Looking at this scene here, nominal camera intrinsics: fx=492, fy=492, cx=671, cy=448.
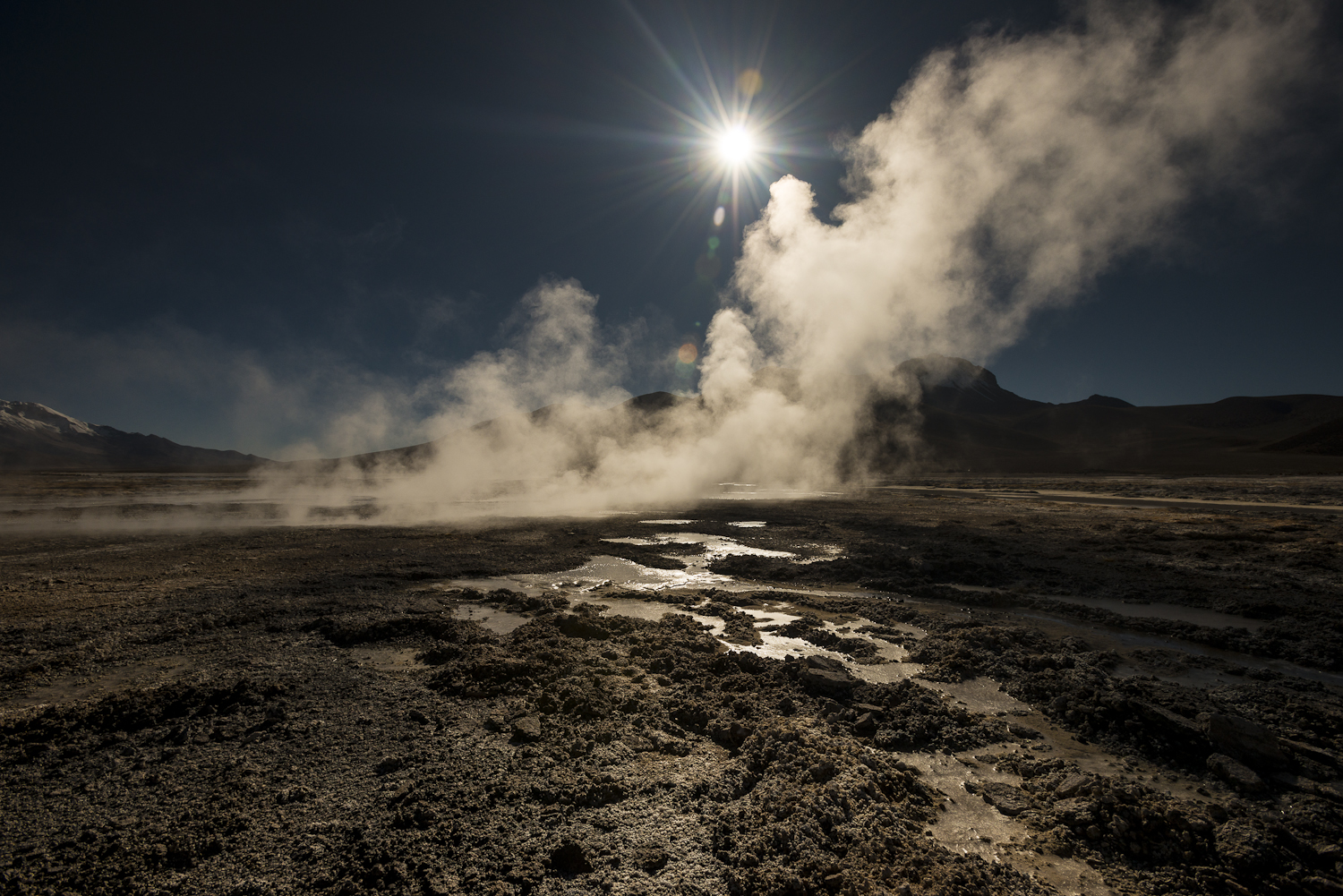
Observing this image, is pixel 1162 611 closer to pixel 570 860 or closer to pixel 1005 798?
pixel 1005 798

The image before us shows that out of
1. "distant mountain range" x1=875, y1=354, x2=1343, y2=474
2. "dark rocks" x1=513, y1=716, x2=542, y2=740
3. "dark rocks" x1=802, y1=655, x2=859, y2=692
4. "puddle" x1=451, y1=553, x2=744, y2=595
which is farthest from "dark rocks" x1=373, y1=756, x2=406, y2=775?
"distant mountain range" x1=875, y1=354, x2=1343, y2=474

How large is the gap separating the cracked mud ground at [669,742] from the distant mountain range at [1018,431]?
45.7 meters

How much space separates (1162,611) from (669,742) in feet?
36.5

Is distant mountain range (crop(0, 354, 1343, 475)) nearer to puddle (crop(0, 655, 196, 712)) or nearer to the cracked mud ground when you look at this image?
the cracked mud ground

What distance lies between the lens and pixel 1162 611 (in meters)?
10.0

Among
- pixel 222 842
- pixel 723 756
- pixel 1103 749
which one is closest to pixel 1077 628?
pixel 1103 749

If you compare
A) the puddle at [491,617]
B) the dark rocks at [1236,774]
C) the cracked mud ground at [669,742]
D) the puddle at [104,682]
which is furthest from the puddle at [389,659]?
the dark rocks at [1236,774]

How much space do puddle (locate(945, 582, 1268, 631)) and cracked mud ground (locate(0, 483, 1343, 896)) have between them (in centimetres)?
12

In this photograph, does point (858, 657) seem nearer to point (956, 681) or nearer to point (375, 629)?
point (956, 681)

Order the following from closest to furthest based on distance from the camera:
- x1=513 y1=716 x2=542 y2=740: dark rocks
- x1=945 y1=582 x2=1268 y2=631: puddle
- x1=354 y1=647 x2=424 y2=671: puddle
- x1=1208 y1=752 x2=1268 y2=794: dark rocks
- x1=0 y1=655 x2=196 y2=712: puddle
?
1. x1=1208 y1=752 x2=1268 y2=794: dark rocks
2. x1=513 y1=716 x2=542 y2=740: dark rocks
3. x1=0 y1=655 x2=196 y2=712: puddle
4. x1=354 y1=647 x2=424 y2=671: puddle
5. x1=945 y1=582 x2=1268 y2=631: puddle

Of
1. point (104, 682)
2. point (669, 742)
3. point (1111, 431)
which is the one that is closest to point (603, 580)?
point (669, 742)

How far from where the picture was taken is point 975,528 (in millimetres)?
20594

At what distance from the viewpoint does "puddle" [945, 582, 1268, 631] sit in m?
9.20

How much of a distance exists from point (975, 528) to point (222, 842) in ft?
76.6
